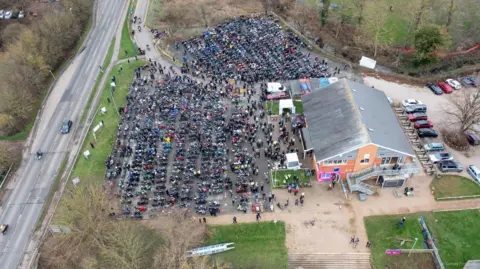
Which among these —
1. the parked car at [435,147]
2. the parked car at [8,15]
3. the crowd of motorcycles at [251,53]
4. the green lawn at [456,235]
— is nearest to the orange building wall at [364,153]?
the green lawn at [456,235]

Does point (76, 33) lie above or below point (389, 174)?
A: above

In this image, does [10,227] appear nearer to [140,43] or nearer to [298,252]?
[298,252]

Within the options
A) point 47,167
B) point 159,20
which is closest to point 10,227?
point 47,167

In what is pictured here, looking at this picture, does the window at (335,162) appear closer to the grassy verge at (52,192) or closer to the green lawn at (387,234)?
the green lawn at (387,234)

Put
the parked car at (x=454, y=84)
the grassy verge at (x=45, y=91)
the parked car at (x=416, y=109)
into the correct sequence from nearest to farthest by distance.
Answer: the parked car at (x=416, y=109), the grassy verge at (x=45, y=91), the parked car at (x=454, y=84)

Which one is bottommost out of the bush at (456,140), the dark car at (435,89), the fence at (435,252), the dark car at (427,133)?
the fence at (435,252)

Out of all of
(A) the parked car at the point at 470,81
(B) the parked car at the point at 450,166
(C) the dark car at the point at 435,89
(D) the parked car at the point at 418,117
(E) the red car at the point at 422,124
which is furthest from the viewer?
(A) the parked car at the point at 470,81

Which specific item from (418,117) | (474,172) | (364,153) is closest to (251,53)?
(418,117)

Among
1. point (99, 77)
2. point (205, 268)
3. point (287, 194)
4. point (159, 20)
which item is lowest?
point (205, 268)
